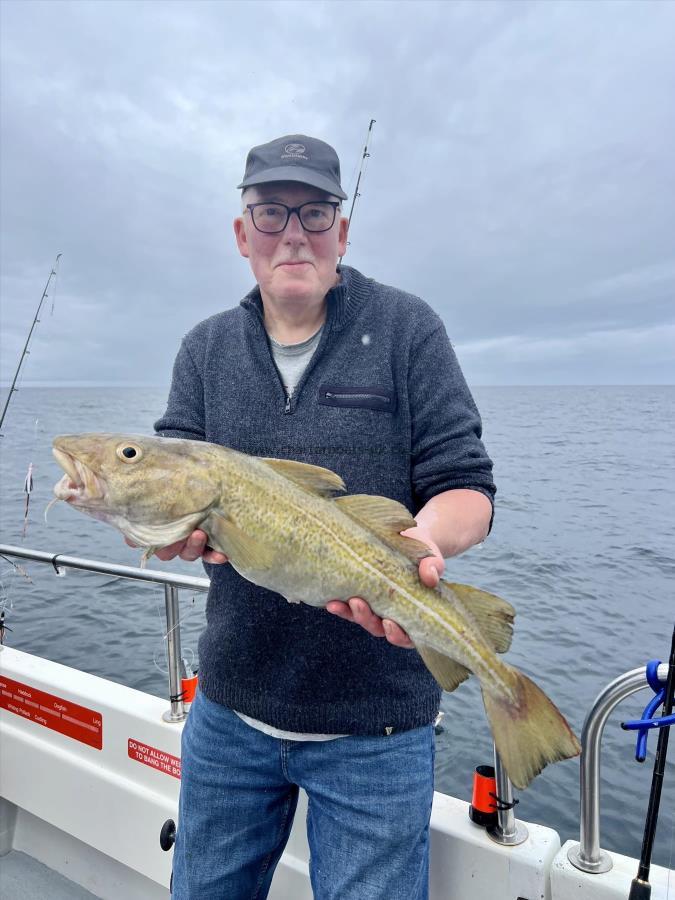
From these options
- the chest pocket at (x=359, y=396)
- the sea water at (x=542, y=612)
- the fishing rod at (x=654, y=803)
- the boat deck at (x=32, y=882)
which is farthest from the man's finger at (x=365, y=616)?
the boat deck at (x=32, y=882)

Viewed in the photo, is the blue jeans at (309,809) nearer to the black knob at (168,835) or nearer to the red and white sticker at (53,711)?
the black knob at (168,835)

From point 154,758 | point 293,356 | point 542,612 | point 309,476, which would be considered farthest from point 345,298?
point 542,612

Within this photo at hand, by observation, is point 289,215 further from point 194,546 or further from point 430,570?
point 430,570

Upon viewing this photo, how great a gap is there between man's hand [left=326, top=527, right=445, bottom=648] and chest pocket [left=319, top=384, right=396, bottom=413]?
644mm

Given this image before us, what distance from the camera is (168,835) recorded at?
3.66 m

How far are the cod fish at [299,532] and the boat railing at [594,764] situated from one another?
44cm

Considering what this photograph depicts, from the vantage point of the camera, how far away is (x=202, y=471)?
2295mm

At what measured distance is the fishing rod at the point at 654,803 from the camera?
7.45ft

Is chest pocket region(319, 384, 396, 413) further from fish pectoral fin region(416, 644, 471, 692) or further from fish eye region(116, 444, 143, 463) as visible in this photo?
fish pectoral fin region(416, 644, 471, 692)

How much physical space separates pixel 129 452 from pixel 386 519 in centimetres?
98

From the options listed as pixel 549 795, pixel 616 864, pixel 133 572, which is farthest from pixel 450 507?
pixel 549 795

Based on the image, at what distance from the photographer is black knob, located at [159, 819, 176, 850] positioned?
3662 mm

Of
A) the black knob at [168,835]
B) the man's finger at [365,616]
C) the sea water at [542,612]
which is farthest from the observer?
the sea water at [542,612]

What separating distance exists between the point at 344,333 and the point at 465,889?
2.59 meters
